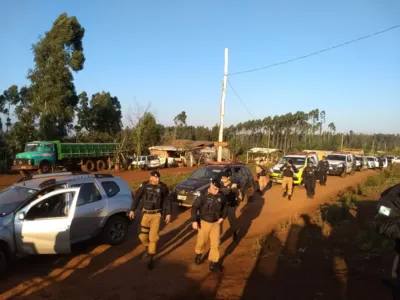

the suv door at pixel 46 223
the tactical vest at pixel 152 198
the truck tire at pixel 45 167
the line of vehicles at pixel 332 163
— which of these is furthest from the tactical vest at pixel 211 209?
the truck tire at pixel 45 167

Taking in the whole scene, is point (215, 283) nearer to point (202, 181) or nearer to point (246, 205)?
point (202, 181)

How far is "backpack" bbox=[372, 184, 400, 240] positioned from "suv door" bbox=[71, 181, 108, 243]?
5.29 metres

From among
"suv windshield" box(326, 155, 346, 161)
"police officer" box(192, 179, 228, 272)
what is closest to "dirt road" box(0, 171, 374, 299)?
"police officer" box(192, 179, 228, 272)

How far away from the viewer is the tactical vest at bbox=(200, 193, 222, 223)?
630 cm

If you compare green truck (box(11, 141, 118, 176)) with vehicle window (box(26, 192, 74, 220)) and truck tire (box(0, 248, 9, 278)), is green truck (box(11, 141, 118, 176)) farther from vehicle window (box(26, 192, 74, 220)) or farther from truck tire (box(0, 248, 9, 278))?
truck tire (box(0, 248, 9, 278))

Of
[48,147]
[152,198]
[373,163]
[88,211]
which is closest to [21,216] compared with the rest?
[88,211]

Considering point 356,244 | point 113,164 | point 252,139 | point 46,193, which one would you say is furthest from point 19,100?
point 252,139

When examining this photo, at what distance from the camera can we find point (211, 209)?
630 cm

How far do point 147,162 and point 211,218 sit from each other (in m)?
26.6

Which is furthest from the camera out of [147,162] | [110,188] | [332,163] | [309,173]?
[147,162]

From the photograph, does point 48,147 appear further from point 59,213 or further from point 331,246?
point 331,246

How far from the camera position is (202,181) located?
40.3ft

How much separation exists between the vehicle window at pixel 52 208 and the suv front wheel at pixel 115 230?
3.99ft

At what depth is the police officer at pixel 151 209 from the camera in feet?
21.2
